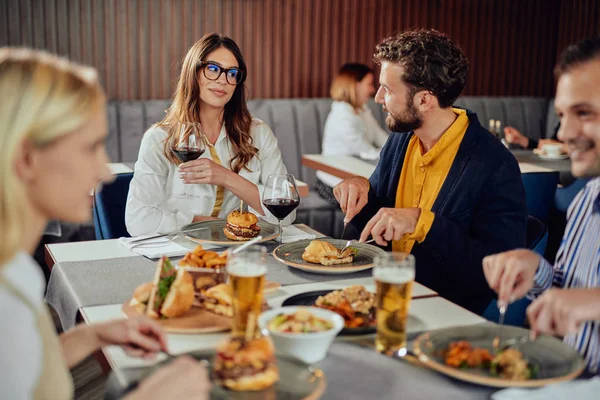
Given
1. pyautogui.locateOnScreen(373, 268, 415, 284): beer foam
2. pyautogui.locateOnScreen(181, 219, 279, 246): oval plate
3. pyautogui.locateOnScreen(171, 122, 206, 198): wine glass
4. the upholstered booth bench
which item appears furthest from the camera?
the upholstered booth bench

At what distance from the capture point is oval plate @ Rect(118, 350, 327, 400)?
1120 mm

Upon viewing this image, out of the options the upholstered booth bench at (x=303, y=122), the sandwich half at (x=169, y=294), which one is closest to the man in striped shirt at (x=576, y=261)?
the sandwich half at (x=169, y=294)

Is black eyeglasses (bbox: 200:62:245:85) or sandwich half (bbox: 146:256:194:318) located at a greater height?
black eyeglasses (bbox: 200:62:245:85)

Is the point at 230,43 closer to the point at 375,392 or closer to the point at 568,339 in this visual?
the point at 568,339

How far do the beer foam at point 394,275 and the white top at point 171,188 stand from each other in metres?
1.19

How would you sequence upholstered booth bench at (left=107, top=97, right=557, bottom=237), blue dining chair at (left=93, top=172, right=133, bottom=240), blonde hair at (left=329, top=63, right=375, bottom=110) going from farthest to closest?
blonde hair at (left=329, top=63, right=375, bottom=110)
upholstered booth bench at (left=107, top=97, right=557, bottom=237)
blue dining chair at (left=93, top=172, right=133, bottom=240)

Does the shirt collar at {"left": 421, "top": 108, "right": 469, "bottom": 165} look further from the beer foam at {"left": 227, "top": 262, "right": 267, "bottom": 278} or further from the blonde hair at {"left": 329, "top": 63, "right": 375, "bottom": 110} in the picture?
the blonde hair at {"left": 329, "top": 63, "right": 375, "bottom": 110}

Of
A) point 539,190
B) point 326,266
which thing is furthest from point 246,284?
point 539,190

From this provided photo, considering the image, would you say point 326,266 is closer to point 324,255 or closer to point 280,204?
point 324,255

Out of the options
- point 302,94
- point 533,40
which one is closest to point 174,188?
point 302,94

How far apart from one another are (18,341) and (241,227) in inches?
48.4

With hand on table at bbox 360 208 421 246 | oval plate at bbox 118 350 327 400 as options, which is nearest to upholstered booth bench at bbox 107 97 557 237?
hand on table at bbox 360 208 421 246

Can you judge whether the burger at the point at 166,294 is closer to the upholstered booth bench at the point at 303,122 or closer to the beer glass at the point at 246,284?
the beer glass at the point at 246,284

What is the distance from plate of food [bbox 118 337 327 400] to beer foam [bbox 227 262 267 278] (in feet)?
0.70
